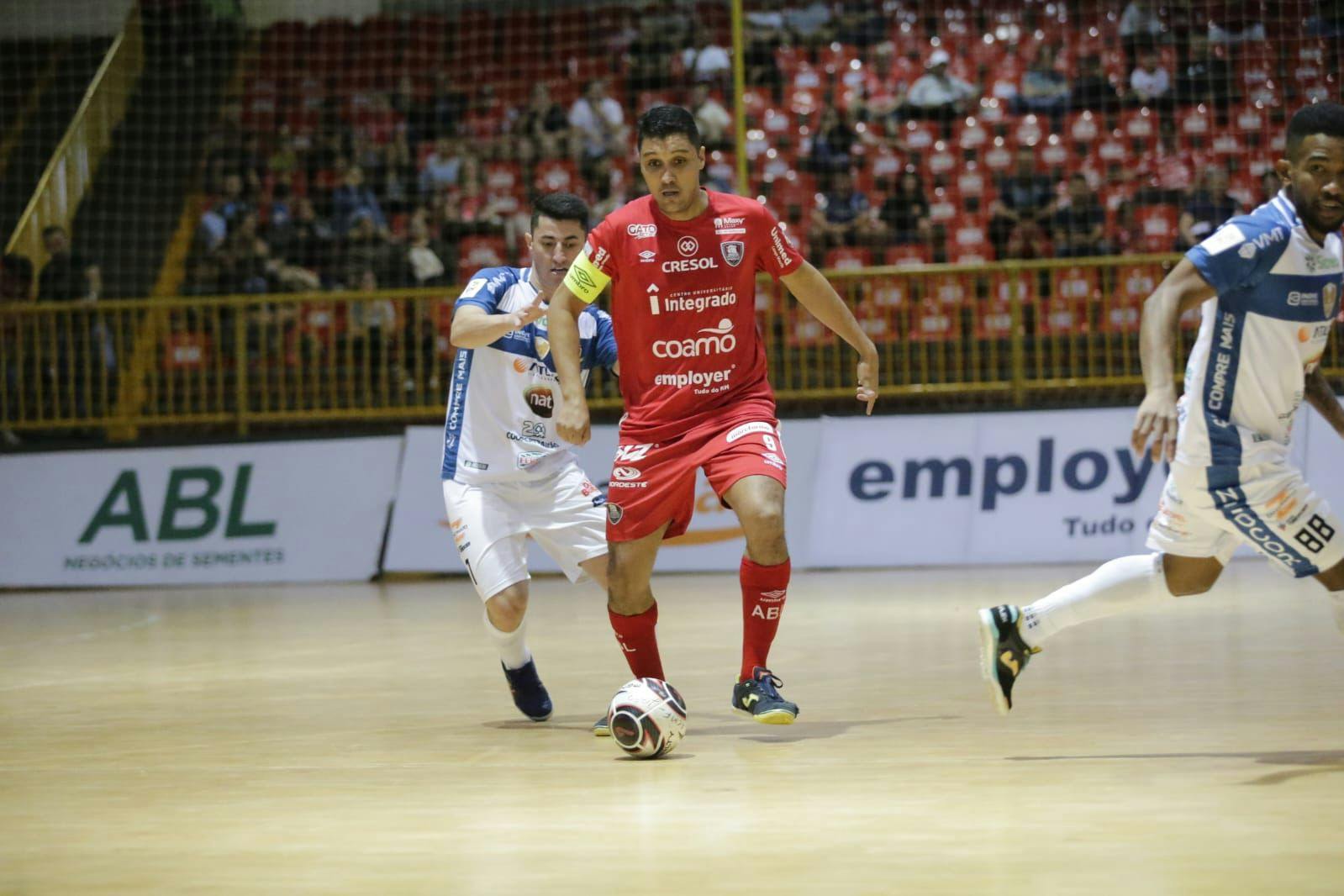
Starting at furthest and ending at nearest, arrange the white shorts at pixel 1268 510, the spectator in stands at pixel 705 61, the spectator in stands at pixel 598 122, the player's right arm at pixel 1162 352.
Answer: the spectator in stands at pixel 705 61 → the spectator in stands at pixel 598 122 → the white shorts at pixel 1268 510 → the player's right arm at pixel 1162 352

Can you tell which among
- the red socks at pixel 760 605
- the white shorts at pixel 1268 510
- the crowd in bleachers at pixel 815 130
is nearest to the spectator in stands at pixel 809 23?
the crowd in bleachers at pixel 815 130

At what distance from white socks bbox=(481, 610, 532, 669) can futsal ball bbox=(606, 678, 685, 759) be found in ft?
3.50

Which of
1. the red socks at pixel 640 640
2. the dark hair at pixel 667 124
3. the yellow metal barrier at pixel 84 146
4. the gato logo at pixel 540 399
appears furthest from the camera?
the yellow metal barrier at pixel 84 146

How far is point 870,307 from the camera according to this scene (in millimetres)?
13875

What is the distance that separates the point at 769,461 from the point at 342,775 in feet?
5.80

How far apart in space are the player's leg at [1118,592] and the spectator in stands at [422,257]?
36.7 feet

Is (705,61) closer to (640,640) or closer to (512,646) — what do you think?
(512,646)

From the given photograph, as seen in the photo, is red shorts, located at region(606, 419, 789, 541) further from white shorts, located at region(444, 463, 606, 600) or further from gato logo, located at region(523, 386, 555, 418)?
gato logo, located at region(523, 386, 555, 418)

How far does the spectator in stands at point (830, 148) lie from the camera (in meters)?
16.8

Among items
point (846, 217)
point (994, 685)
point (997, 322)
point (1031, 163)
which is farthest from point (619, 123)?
point (994, 685)

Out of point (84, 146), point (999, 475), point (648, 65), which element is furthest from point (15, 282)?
point (999, 475)

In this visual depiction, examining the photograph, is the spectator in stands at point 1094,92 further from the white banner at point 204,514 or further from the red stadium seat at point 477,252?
the white banner at point 204,514

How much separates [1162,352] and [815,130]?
13230 millimetres

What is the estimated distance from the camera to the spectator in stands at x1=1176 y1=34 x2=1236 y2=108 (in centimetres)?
1659
